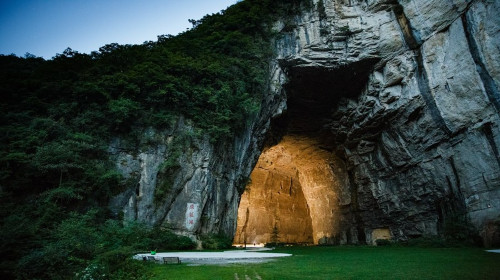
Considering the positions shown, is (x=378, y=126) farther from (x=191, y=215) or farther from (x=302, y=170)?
(x=191, y=215)

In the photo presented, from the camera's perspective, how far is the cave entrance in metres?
19.1

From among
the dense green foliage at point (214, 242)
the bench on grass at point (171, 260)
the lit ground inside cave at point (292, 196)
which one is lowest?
the bench on grass at point (171, 260)

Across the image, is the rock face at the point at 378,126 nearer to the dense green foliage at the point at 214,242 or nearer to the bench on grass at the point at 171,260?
the dense green foliage at the point at 214,242

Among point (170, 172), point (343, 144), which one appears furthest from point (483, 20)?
point (170, 172)

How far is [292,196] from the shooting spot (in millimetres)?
30719

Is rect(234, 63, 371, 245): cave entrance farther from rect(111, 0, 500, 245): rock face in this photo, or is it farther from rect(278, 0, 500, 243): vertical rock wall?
rect(278, 0, 500, 243): vertical rock wall

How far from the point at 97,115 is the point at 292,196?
2307cm

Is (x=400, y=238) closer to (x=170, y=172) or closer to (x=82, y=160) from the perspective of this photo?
(x=170, y=172)

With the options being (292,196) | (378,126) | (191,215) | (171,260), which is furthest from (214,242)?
(292,196)

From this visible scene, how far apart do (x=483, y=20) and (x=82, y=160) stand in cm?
1764

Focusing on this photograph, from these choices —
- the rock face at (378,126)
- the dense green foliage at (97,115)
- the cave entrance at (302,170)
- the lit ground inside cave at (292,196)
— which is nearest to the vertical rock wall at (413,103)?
the rock face at (378,126)

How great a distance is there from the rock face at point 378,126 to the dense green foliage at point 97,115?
1040 mm

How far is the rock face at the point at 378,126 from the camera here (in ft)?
39.8

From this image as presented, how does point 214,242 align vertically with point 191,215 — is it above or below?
below
